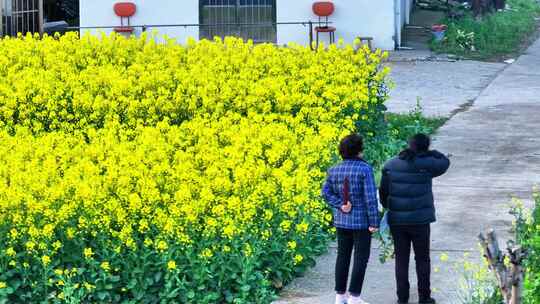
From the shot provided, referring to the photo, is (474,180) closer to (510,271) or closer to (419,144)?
(419,144)

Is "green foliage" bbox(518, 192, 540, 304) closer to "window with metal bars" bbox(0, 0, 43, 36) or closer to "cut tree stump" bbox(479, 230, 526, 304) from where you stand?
"cut tree stump" bbox(479, 230, 526, 304)

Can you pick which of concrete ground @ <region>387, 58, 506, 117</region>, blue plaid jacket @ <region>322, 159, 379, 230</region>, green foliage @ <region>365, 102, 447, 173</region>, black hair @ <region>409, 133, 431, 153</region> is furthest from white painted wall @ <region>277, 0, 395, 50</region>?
blue plaid jacket @ <region>322, 159, 379, 230</region>

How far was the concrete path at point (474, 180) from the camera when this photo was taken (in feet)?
36.0

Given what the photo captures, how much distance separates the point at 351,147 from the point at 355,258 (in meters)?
0.88

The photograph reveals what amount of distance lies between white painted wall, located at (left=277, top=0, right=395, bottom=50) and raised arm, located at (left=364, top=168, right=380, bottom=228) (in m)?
17.8

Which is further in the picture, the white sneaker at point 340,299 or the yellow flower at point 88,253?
the yellow flower at point 88,253

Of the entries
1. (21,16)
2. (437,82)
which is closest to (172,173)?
(437,82)

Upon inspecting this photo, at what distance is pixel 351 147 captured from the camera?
10.3 meters

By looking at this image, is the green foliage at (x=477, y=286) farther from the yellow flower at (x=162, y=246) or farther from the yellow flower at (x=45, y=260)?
the yellow flower at (x=45, y=260)

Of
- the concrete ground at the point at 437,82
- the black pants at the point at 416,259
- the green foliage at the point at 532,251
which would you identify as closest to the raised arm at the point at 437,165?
the black pants at the point at 416,259

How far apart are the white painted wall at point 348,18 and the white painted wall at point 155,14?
1940 mm

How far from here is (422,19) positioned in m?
35.4

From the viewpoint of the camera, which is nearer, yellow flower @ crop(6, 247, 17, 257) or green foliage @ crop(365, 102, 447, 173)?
yellow flower @ crop(6, 247, 17, 257)

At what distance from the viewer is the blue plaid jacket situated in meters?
10.2
